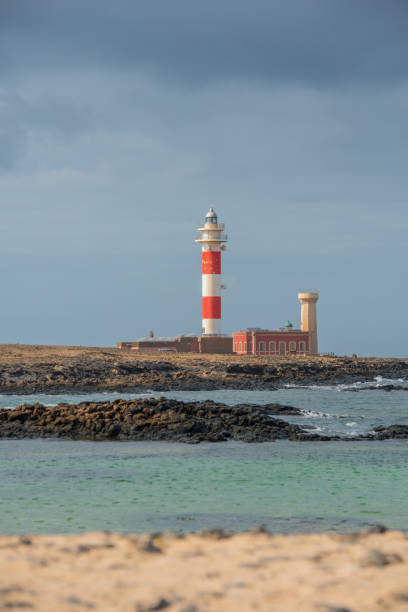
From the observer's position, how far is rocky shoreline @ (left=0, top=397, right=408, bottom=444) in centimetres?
1877

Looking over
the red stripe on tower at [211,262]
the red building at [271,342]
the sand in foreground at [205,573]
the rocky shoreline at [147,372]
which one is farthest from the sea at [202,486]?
the red building at [271,342]

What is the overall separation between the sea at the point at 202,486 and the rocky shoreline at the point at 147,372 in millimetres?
17715

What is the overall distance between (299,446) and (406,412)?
11330 millimetres

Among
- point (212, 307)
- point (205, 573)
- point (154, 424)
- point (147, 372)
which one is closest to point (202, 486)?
point (154, 424)

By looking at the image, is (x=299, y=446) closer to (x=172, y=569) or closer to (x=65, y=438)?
(x=65, y=438)

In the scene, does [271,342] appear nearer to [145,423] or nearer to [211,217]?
[211,217]

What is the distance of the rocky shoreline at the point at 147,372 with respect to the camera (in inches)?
1446

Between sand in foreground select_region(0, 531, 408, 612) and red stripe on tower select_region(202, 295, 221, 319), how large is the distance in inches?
2293

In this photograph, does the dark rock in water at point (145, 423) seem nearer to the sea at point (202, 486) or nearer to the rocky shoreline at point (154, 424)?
the rocky shoreline at point (154, 424)

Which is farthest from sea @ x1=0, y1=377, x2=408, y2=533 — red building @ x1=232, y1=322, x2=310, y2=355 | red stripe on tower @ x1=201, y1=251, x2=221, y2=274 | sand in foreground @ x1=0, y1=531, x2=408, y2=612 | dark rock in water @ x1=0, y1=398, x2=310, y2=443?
red building @ x1=232, y1=322, x2=310, y2=355

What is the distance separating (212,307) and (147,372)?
22649mm

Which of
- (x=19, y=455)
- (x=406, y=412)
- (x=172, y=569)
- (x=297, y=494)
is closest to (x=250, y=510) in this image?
(x=297, y=494)

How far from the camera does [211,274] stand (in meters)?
66.7

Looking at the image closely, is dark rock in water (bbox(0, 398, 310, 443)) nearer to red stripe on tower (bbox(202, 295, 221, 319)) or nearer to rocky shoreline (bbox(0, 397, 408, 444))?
rocky shoreline (bbox(0, 397, 408, 444))
